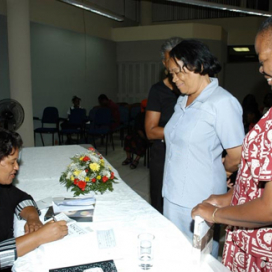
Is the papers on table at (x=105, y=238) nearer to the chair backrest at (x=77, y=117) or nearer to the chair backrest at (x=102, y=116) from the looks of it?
the chair backrest at (x=102, y=116)

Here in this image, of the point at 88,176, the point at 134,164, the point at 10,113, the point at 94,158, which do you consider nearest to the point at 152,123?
the point at 94,158

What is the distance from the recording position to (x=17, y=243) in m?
1.43

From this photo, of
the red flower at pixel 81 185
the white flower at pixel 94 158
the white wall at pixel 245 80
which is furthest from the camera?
the white wall at pixel 245 80

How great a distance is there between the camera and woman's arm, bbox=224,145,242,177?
69.2 inches

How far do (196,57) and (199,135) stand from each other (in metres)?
0.43

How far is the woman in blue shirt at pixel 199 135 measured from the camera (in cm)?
173

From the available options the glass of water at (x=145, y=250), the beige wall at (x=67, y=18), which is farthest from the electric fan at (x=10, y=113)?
the glass of water at (x=145, y=250)

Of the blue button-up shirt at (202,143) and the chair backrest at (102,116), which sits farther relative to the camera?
the chair backrest at (102,116)

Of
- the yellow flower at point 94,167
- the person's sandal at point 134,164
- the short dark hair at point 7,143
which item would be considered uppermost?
the short dark hair at point 7,143

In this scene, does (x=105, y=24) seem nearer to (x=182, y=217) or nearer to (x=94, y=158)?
(x=94, y=158)

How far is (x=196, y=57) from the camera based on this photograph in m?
1.77

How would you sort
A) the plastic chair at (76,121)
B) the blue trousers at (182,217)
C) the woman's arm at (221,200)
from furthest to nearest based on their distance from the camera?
the plastic chair at (76,121) → the blue trousers at (182,217) → the woman's arm at (221,200)

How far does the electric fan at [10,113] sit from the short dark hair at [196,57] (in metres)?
3.63

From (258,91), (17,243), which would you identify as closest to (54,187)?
(17,243)
